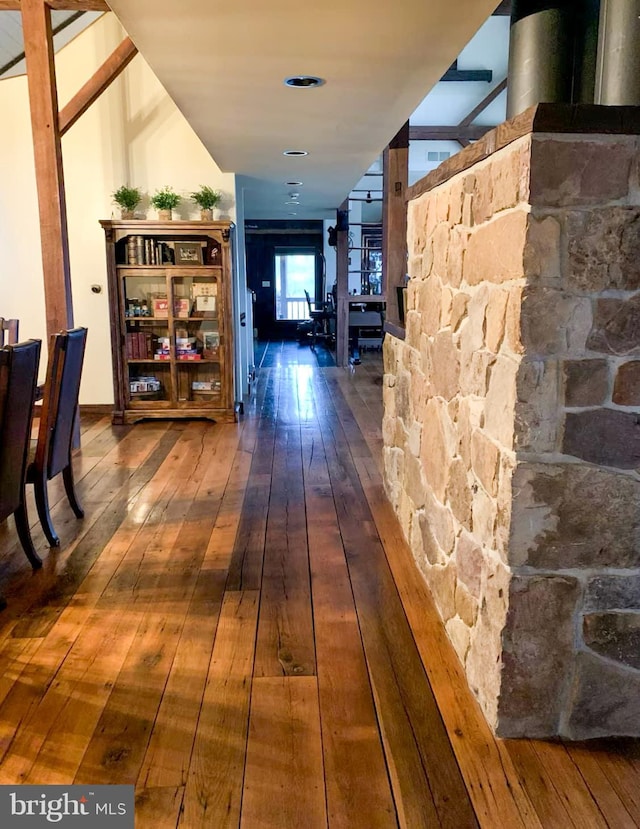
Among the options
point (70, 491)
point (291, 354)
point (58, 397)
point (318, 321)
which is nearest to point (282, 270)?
point (318, 321)

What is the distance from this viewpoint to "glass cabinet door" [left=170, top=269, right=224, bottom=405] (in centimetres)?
572

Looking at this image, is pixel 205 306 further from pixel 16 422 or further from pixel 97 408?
pixel 16 422

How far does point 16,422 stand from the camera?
265 centimetres

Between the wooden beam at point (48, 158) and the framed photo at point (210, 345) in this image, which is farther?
the framed photo at point (210, 345)

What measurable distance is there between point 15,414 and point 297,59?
199 centimetres

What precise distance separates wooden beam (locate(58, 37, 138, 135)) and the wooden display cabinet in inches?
34.1

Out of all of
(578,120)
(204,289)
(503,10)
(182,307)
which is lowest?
(182,307)

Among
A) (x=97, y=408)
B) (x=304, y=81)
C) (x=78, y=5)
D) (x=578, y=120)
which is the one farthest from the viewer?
(x=97, y=408)

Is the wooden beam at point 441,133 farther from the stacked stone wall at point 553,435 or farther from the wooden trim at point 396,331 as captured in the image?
the stacked stone wall at point 553,435

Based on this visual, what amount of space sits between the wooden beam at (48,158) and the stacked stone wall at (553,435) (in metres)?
3.51

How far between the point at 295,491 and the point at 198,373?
94.7 inches

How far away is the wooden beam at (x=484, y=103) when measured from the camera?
8555mm

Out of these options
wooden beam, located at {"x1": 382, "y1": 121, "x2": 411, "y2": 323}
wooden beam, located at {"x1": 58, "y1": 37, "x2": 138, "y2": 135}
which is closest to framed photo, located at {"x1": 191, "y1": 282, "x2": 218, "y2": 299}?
wooden beam, located at {"x1": 58, "y1": 37, "x2": 138, "y2": 135}

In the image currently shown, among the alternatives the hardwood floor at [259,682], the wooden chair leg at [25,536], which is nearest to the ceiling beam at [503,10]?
the hardwood floor at [259,682]
